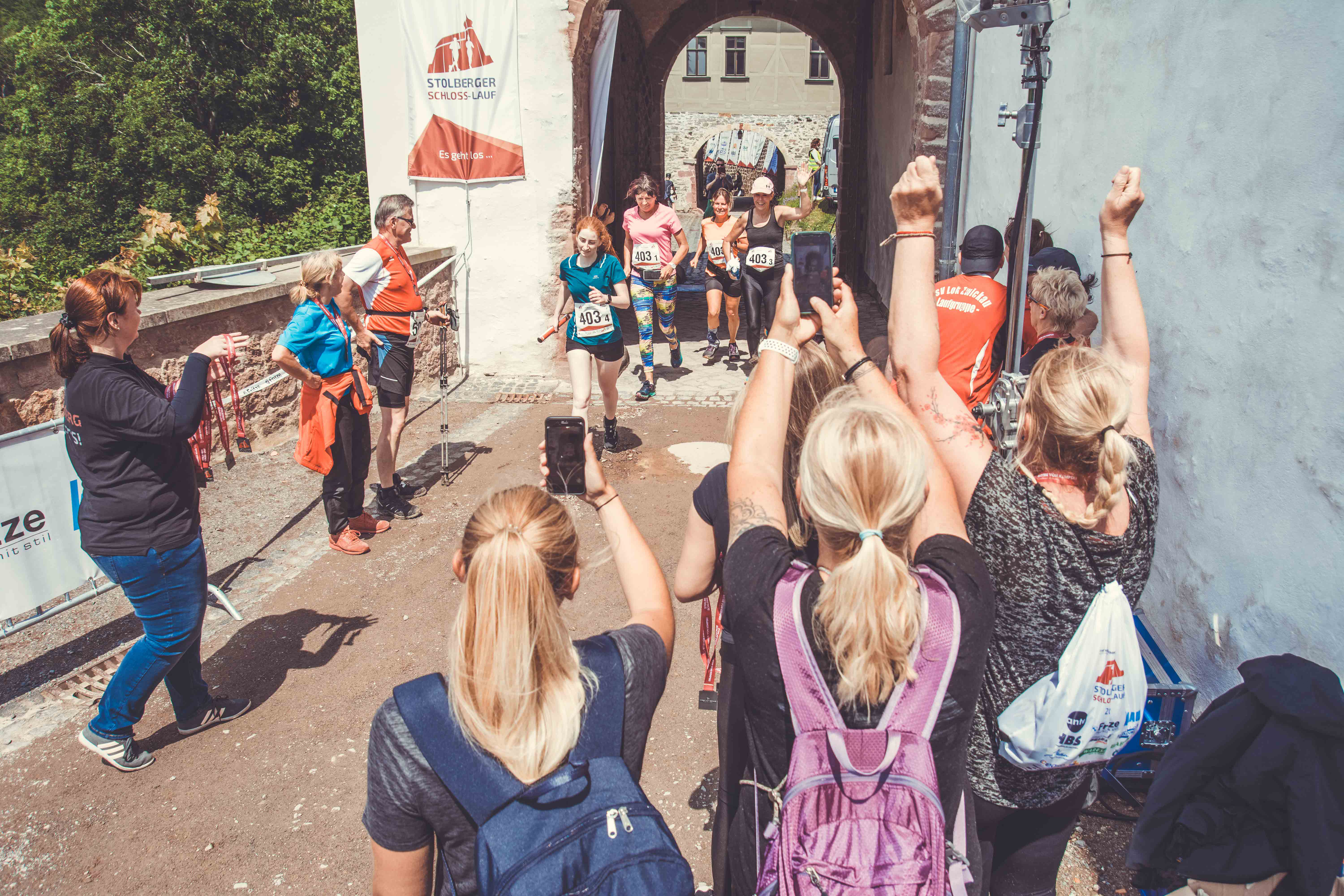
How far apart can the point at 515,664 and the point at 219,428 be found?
537cm

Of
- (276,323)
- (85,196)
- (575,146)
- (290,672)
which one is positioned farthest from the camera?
(85,196)

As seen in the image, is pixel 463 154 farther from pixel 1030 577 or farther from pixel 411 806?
pixel 411 806

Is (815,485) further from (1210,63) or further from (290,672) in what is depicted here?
(290,672)

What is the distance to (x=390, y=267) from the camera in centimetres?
557

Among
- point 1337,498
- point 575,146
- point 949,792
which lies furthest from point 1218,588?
point 575,146

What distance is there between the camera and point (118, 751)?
321 centimetres

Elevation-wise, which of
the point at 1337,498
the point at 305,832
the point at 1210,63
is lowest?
the point at 305,832

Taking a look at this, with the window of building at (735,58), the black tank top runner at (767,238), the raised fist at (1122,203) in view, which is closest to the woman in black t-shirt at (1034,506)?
the raised fist at (1122,203)

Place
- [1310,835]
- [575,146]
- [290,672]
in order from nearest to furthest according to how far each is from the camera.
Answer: [1310,835], [290,672], [575,146]

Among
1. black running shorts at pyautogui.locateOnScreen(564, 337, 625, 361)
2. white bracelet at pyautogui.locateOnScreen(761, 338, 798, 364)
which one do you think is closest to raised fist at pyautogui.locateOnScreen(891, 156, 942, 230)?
white bracelet at pyautogui.locateOnScreen(761, 338, 798, 364)

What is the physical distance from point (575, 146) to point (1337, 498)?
6.98 metres

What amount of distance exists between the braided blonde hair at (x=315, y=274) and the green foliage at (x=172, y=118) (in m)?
16.4

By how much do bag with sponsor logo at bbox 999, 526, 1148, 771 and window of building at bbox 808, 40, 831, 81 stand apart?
128ft

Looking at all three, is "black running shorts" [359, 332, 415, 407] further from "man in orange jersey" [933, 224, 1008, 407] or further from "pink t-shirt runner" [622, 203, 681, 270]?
"man in orange jersey" [933, 224, 1008, 407]
